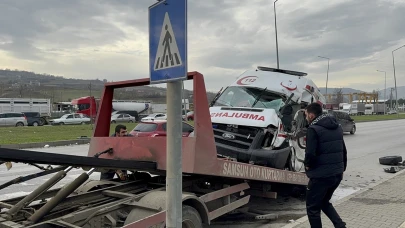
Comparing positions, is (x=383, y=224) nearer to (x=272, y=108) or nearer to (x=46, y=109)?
(x=272, y=108)

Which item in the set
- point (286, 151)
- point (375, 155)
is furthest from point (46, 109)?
point (286, 151)

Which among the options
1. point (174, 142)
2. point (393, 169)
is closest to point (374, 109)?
point (393, 169)

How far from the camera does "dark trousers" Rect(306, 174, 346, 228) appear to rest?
454cm

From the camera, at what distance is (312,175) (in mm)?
4531

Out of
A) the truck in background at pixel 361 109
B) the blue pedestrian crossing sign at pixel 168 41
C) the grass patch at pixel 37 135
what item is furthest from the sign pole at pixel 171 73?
the truck in background at pixel 361 109

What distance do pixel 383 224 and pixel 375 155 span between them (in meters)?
9.94

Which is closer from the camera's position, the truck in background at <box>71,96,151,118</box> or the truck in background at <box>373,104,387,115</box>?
the truck in background at <box>71,96,151,118</box>

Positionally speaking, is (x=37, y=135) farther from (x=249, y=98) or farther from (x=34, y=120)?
(x=34, y=120)

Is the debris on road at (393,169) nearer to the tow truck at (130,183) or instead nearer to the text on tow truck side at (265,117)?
the text on tow truck side at (265,117)

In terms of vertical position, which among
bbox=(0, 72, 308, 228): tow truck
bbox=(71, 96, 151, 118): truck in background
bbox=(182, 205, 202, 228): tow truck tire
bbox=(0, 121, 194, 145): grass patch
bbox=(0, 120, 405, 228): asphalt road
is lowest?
bbox=(0, 120, 405, 228): asphalt road

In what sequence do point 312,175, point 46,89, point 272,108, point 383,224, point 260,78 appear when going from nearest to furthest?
1. point 312,175
2. point 383,224
3. point 272,108
4. point 260,78
5. point 46,89

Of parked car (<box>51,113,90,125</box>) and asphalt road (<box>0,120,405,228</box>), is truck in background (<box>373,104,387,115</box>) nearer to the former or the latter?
parked car (<box>51,113,90,125</box>)

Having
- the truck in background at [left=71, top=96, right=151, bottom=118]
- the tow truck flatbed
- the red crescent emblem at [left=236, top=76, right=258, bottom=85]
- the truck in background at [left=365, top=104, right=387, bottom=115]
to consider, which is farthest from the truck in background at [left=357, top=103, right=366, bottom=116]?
the tow truck flatbed

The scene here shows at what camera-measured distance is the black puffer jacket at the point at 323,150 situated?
448 cm
